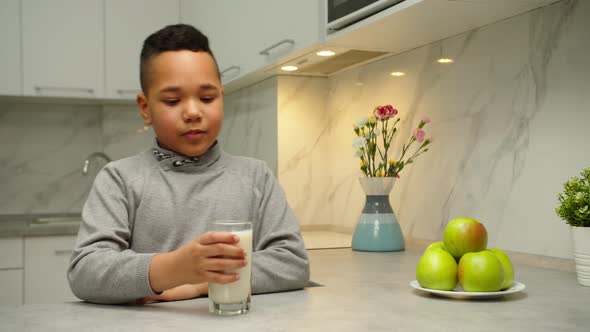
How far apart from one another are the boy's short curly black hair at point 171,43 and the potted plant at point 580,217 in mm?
696

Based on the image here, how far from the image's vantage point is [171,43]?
1.06 metres

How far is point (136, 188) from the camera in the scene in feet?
3.46

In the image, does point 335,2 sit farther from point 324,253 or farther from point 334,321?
point 334,321

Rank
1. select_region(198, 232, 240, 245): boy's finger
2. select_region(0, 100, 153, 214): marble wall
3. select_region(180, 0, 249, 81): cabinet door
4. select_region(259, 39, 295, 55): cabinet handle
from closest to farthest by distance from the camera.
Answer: select_region(198, 232, 240, 245): boy's finger
select_region(259, 39, 295, 55): cabinet handle
select_region(180, 0, 249, 81): cabinet door
select_region(0, 100, 153, 214): marble wall

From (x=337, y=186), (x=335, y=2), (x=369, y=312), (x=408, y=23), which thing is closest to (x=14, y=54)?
(x=337, y=186)

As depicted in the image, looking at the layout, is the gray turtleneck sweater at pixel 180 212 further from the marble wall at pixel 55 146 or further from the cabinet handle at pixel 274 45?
the marble wall at pixel 55 146

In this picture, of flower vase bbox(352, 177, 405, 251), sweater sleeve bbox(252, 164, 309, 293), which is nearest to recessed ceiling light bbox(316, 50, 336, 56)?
flower vase bbox(352, 177, 405, 251)

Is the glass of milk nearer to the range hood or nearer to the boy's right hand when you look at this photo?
the boy's right hand

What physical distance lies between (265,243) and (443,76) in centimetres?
87

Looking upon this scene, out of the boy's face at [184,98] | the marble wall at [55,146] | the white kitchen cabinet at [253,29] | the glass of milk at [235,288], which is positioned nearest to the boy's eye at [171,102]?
the boy's face at [184,98]

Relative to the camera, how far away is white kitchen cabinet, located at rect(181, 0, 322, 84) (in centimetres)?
174

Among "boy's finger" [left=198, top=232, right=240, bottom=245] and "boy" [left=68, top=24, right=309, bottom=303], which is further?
"boy" [left=68, top=24, right=309, bottom=303]

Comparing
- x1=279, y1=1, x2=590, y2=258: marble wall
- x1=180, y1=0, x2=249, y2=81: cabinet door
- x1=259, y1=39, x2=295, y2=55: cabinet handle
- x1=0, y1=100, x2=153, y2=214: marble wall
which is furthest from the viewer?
x1=0, y1=100, x2=153, y2=214: marble wall

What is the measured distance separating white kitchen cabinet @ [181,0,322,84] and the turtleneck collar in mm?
663
